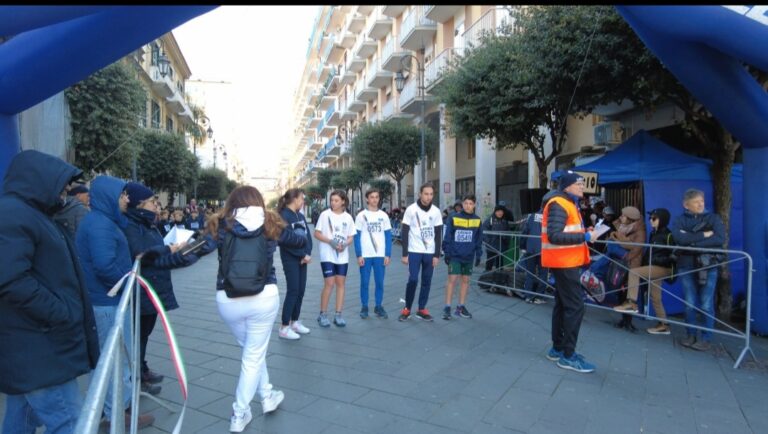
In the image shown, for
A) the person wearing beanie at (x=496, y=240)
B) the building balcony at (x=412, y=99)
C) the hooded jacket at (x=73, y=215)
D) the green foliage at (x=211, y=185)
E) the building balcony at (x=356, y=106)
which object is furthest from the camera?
the green foliage at (x=211, y=185)

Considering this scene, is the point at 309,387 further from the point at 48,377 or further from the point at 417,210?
the point at 417,210

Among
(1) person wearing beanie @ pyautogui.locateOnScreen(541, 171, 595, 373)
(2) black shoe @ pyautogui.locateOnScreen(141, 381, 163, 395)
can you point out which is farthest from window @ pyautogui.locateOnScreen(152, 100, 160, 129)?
(1) person wearing beanie @ pyautogui.locateOnScreen(541, 171, 595, 373)

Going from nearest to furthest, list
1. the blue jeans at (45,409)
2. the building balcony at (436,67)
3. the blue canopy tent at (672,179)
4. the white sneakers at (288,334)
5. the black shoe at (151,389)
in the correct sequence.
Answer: the blue jeans at (45,409) < the black shoe at (151,389) < the white sneakers at (288,334) < the blue canopy tent at (672,179) < the building balcony at (436,67)

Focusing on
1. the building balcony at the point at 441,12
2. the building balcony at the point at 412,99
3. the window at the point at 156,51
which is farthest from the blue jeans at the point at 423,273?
the window at the point at 156,51

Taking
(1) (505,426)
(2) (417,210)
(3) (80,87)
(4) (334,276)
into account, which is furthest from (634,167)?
(3) (80,87)

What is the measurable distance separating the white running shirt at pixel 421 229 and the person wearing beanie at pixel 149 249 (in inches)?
134

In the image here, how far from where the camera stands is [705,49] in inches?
192

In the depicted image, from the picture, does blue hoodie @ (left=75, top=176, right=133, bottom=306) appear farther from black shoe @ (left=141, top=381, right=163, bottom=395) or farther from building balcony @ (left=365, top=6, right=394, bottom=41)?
building balcony @ (left=365, top=6, right=394, bottom=41)

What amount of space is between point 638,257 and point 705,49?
9.28 feet

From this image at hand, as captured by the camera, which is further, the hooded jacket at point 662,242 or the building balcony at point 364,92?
the building balcony at point 364,92

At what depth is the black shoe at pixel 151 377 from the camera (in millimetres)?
4148

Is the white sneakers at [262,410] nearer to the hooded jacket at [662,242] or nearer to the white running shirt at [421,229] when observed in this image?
the white running shirt at [421,229]

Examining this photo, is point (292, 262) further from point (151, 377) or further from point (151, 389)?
→ point (151, 389)

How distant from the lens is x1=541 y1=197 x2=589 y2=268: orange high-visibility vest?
459cm
